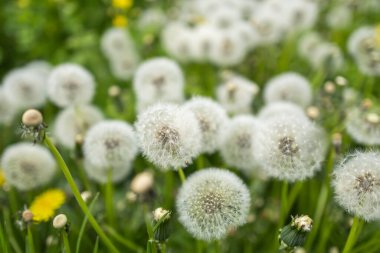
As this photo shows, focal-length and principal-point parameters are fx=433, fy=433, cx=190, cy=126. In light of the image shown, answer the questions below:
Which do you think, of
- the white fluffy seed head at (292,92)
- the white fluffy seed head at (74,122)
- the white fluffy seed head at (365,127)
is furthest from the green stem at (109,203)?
the white fluffy seed head at (365,127)

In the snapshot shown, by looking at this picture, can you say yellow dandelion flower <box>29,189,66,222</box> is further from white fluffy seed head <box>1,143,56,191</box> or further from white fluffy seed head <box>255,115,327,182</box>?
white fluffy seed head <box>255,115,327,182</box>

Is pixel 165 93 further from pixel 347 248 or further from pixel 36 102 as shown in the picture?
pixel 347 248

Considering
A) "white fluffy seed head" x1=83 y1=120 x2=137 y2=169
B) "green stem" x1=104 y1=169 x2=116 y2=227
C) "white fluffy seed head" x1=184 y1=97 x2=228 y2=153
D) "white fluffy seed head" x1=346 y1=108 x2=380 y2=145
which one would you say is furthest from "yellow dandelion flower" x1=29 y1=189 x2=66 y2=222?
"white fluffy seed head" x1=346 y1=108 x2=380 y2=145

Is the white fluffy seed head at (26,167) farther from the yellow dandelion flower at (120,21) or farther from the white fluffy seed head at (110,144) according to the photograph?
the yellow dandelion flower at (120,21)

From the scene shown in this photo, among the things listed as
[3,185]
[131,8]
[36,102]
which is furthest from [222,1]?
[3,185]

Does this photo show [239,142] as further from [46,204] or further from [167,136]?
[46,204]
